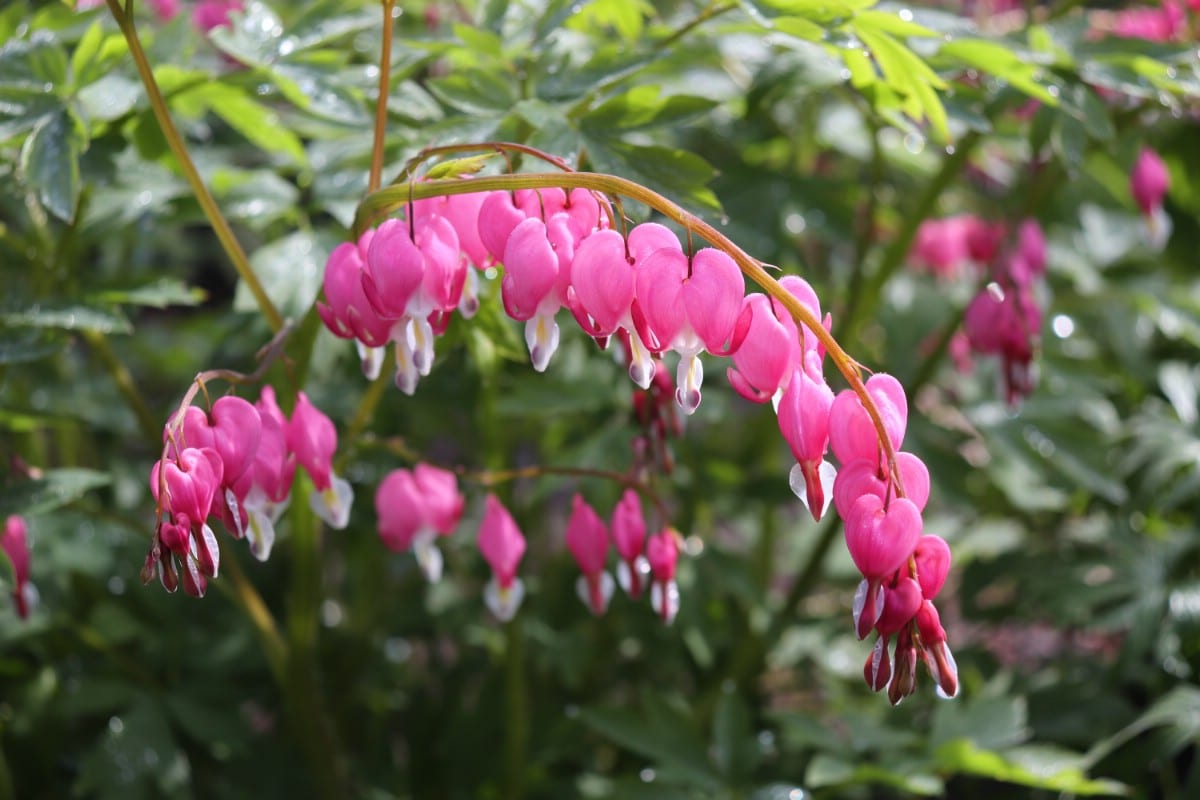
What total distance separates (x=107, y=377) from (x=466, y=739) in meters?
1.09

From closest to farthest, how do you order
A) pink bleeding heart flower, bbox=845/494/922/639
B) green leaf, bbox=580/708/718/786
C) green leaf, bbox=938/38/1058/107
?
pink bleeding heart flower, bbox=845/494/922/639, green leaf, bbox=938/38/1058/107, green leaf, bbox=580/708/718/786

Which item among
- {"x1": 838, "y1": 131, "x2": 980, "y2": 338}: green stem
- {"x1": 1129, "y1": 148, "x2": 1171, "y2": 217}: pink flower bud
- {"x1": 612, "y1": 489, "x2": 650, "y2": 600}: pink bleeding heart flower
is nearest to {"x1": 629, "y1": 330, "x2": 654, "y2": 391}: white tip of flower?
{"x1": 612, "y1": 489, "x2": 650, "y2": 600}: pink bleeding heart flower

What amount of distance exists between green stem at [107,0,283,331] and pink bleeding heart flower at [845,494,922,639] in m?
0.72

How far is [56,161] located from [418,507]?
543 millimetres

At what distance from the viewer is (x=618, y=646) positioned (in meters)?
2.27

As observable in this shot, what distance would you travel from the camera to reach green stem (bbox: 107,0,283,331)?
1144 millimetres

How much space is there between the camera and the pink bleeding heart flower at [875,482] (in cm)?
89

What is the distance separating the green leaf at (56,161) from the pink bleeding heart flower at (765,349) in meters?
0.72

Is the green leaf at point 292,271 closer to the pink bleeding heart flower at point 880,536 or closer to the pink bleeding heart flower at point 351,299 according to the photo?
the pink bleeding heart flower at point 351,299

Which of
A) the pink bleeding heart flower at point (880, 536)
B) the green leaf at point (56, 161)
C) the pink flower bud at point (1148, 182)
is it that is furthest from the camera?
the pink flower bud at point (1148, 182)

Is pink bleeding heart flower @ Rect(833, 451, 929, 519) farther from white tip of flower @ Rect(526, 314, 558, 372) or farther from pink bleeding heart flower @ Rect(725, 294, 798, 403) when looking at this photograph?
white tip of flower @ Rect(526, 314, 558, 372)

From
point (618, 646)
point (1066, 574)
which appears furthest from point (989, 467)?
point (618, 646)

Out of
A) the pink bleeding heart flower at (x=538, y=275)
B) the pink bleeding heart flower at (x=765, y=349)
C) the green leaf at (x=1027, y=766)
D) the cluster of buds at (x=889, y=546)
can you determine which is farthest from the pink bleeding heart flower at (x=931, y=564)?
the green leaf at (x=1027, y=766)

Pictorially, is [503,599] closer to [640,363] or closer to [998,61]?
[640,363]
